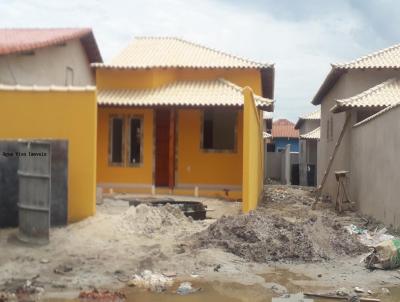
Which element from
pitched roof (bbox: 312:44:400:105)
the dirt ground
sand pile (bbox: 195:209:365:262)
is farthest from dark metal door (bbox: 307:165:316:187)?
sand pile (bbox: 195:209:365:262)

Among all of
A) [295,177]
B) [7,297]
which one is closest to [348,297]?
[7,297]

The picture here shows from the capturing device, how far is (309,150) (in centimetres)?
3659

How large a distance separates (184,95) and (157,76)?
1714mm

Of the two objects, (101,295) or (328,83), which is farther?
(328,83)

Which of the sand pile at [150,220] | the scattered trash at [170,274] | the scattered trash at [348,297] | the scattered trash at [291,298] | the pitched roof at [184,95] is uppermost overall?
the pitched roof at [184,95]

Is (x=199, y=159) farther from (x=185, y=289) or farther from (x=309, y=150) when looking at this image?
(x=309, y=150)

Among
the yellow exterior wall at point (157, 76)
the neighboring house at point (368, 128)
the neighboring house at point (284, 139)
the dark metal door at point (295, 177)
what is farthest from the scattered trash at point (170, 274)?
the neighboring house at point (284, 139)

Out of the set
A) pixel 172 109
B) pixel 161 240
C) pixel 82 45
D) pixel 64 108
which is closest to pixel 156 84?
pixel 172 109

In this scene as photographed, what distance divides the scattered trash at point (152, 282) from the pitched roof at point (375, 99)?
11.2 meters

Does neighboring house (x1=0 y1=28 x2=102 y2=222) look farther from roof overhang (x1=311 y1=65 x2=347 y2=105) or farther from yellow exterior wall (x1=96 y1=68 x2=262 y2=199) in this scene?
roof overhang (x1=311 y1=65 x2=347 y2=105)

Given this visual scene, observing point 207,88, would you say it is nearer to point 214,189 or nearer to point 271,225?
point 214,189

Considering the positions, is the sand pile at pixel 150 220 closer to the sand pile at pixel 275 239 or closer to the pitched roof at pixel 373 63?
the sand pile at pixel 275 239

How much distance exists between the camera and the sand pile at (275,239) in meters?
9.02

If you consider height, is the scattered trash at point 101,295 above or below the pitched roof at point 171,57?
below
